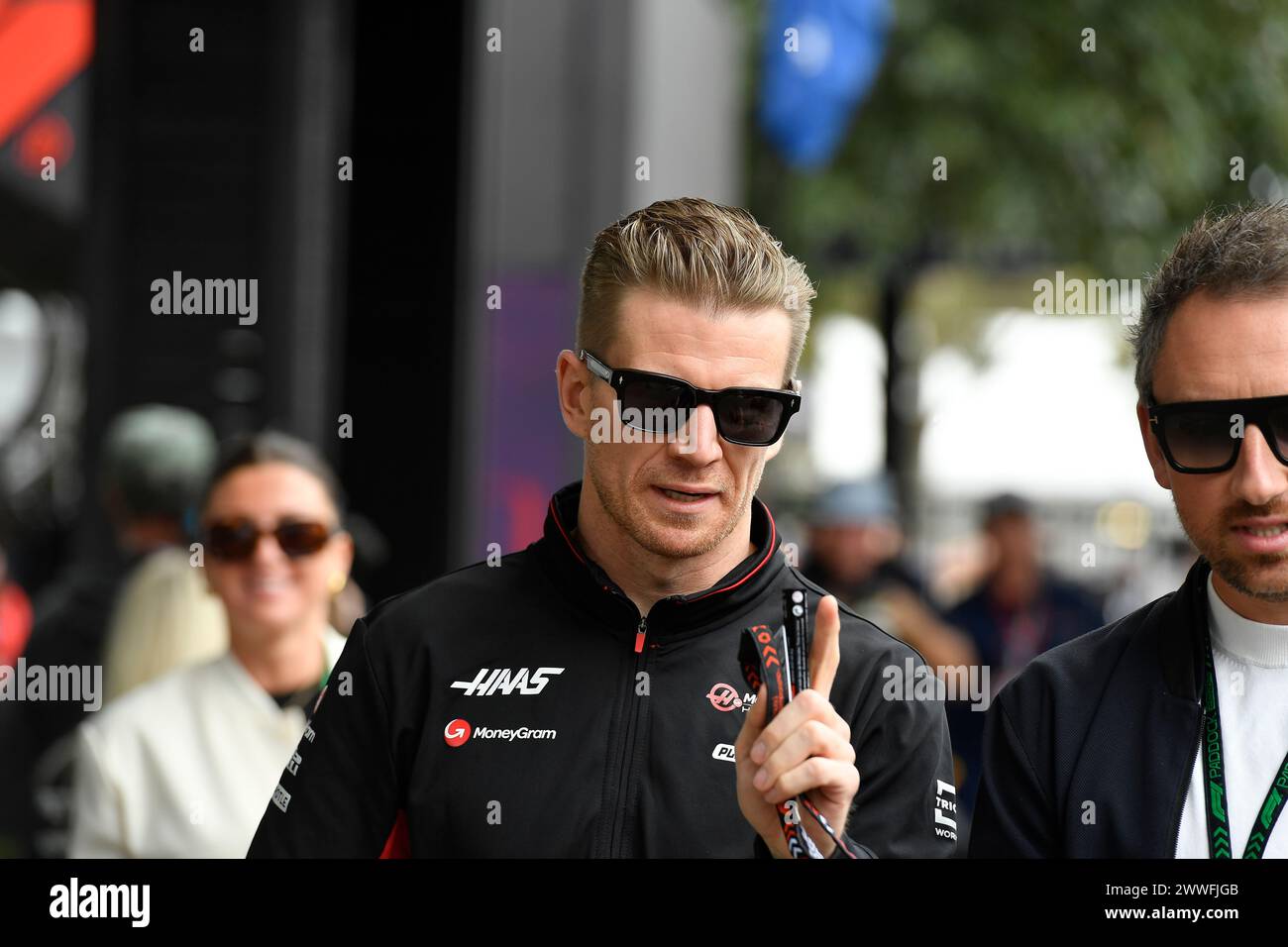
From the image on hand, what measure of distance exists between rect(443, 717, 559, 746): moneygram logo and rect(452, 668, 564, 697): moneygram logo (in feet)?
0.15

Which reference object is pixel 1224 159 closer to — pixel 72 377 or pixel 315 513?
pixel 72 377

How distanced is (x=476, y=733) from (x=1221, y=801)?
95 centimetres

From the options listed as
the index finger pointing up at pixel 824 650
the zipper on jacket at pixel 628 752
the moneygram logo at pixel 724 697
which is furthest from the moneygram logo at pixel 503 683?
the index finger pointing up at pixel 824 650

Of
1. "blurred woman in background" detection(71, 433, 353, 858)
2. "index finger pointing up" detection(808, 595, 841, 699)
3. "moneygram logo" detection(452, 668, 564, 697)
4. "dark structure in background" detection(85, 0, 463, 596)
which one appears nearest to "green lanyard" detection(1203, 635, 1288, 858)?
"index finger pointing up" detection(808, 595, 841, 699)

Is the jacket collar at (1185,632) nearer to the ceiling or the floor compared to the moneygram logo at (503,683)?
nearer to the ceiling

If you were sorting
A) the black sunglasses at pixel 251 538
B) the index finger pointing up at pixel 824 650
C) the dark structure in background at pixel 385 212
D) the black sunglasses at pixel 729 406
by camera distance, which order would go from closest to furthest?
the index finger pointing up at pixel 824 650
the black sunglasses at pixel 729 406
the black sunglasses at pixel 251 538
the dark structure in background at pixel 385 212

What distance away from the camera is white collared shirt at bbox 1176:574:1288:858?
2172mm

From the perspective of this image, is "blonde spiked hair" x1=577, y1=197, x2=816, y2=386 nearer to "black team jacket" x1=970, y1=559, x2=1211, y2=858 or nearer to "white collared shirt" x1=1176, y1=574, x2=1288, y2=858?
"black team jacket" x1=970, y1=559, x2=1211, y2=858

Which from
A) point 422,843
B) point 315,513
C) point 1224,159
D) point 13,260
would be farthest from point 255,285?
point 1224,159

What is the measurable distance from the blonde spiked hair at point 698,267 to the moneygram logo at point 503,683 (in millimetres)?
449

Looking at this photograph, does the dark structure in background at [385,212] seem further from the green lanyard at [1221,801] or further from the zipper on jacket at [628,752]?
the green lanyard at [1221,801]

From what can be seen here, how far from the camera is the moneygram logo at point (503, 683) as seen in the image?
2.34 metres

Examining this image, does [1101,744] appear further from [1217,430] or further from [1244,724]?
[1217,430]
